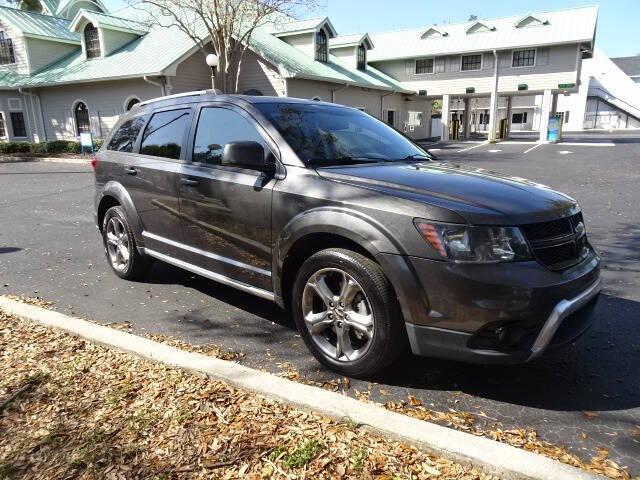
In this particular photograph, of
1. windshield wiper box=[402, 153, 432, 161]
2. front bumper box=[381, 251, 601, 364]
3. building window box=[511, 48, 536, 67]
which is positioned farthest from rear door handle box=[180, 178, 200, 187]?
building window box=[511, 48, 536, 67]

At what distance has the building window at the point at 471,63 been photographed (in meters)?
33.3

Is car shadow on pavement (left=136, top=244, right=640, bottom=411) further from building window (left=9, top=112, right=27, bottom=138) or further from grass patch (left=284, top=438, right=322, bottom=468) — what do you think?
building window (left=9, top=112, right=27, bottom=138)

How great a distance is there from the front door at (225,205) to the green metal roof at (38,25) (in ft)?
90.1

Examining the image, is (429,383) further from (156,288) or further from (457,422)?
(156,288)

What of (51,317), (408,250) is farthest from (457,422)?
(51,317)

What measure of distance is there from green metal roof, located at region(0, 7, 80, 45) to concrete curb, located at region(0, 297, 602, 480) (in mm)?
28155

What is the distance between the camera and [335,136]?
402 cm

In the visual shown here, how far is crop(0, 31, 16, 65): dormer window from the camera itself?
26656 mm

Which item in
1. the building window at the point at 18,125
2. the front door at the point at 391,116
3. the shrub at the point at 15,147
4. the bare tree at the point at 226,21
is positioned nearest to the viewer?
the bare tree at the point at 226,21

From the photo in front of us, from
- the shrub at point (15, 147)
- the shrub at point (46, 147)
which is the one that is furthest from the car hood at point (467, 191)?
the shrub at point (15, 147)

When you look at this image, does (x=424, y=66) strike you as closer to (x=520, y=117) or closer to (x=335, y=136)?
(x=520, y=117)

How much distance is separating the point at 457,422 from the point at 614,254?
174 inches

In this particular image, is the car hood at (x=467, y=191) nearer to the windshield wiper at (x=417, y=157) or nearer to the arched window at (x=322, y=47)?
the windshield wiper at (x=417, y=157)

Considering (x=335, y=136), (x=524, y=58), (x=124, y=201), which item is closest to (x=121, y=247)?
(x=124, y=201)
